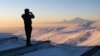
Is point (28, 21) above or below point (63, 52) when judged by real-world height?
above

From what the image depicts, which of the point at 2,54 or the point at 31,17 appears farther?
the point at 31,17

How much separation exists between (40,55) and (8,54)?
1459 mm

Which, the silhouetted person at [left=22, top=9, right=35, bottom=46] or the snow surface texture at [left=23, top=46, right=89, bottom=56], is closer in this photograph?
the snow surface texture at [left=23, top=46, right=89, bottom=56]

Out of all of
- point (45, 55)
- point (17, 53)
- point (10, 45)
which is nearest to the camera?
point (45, 55)

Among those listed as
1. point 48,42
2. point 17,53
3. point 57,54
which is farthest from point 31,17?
point 57,54

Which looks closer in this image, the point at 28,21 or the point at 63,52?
the point at 63,52

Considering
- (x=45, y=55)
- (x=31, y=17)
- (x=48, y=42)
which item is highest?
(x=31, y=17)

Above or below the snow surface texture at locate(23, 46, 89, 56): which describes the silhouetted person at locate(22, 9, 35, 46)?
above

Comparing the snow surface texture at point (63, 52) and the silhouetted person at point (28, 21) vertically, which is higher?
the silhouetted person at point (28, 21)

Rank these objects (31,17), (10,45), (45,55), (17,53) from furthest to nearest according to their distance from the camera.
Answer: (10,45)
(31,17)
(17,53)
(45,55)

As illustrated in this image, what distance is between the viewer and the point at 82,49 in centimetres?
1431

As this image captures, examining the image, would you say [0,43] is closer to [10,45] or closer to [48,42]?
[10,45]

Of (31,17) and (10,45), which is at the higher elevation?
(31,17)

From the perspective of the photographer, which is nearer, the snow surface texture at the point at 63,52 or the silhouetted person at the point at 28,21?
the snow surface texture at the point at 63,52
